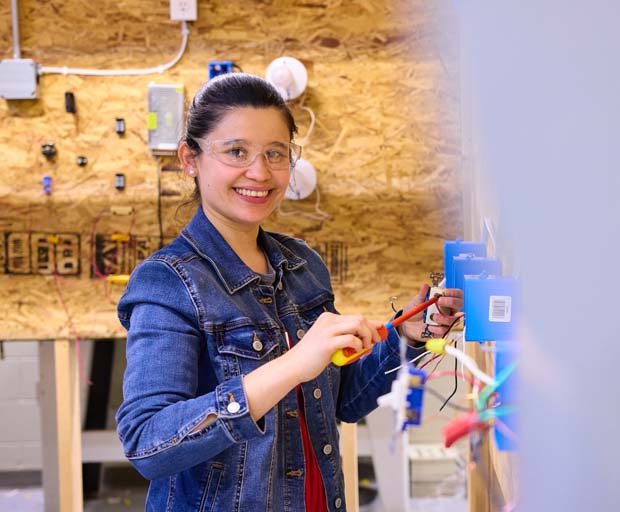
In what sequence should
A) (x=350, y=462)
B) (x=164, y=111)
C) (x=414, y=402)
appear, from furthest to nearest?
(x=164, y=111) → (x=350, y=462) → (x=414, y=402)

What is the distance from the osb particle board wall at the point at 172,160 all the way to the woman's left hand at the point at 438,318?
1418mm

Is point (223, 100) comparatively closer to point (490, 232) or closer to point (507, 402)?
point (490, 232)

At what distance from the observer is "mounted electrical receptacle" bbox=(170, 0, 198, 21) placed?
8.69 feet

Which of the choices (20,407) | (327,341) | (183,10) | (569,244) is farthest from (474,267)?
(20,407)

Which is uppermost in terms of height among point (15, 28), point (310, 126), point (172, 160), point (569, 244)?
point (15, 28)

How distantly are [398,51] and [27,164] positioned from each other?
1.34m

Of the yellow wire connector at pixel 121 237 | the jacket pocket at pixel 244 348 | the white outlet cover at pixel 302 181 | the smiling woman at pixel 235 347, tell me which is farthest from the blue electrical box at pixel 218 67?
the jacket pocket at pixel 244 348

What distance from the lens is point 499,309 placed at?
3.22 feet

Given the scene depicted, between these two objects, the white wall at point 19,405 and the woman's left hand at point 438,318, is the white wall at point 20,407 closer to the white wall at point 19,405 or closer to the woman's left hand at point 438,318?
the white wall at point 19,405

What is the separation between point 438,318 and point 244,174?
0.38m

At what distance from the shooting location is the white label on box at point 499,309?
0.98 m

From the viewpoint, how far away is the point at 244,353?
1.17m

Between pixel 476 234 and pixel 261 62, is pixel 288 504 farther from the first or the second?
pixel 261 62

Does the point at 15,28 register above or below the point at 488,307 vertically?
above
